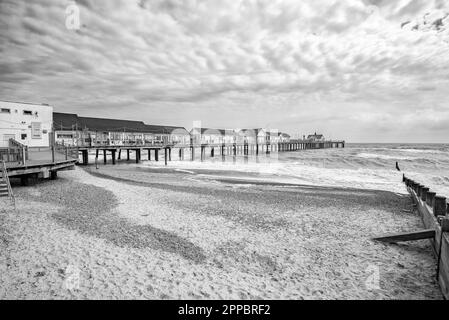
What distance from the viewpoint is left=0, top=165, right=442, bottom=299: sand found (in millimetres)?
4652

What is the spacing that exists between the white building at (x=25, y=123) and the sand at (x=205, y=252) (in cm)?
A: 1885

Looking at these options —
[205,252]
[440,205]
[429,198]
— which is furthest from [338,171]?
[205,252]

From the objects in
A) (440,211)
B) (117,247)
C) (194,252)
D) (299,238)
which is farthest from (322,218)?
(117,247)

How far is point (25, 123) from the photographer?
25203 millimetres

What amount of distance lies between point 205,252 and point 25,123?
28.8 meters

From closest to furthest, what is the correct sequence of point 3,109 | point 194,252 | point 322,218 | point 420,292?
point 420,292
point 194,252
point 322,218
point 3,109

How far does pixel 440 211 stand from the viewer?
6.42 m

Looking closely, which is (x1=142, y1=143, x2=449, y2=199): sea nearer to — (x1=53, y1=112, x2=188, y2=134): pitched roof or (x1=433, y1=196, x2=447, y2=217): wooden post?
(x1=433, y1=196, x2=447, y2=217): wooden post

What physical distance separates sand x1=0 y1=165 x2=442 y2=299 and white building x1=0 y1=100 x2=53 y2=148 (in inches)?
742

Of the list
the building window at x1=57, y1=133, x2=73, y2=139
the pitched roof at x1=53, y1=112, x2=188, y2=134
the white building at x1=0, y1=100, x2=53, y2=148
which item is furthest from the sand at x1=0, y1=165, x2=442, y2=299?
the pitched roof at x1=53, y1=112, x2=188, y2=134

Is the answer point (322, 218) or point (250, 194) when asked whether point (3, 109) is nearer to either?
point (250, 194)

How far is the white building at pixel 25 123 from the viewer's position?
77.6 ft

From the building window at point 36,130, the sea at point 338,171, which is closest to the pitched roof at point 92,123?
the building window at point 36,130
